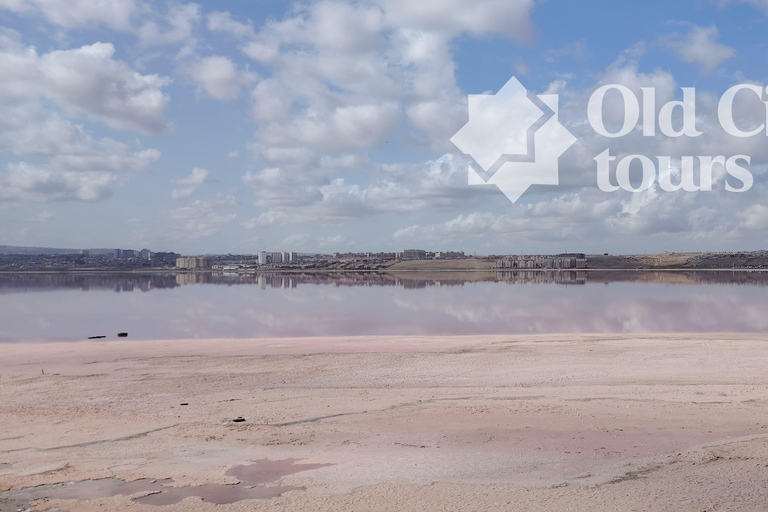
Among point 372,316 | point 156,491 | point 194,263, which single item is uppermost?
point 194,263

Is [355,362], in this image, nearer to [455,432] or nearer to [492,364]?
[492,364]

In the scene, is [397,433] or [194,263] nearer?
[397,433]

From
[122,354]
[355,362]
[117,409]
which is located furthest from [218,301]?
[117,409]

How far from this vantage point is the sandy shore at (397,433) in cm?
661

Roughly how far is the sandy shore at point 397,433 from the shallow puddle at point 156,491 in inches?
1.1

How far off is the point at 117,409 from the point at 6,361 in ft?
27.6

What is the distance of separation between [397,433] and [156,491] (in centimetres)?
338

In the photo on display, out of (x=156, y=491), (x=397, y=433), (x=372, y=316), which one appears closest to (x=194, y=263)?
(x=372, y=316)

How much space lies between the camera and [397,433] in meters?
9.00

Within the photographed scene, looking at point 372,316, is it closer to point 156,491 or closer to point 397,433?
point 397,433

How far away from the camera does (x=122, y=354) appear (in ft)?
60.6

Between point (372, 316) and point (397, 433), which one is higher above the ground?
point (397, 433)

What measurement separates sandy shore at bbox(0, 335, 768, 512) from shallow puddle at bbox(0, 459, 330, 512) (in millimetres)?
28

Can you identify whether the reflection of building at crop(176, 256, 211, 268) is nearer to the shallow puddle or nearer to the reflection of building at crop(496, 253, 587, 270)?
the reflection of building at crop(496, 253, 587, 270)
